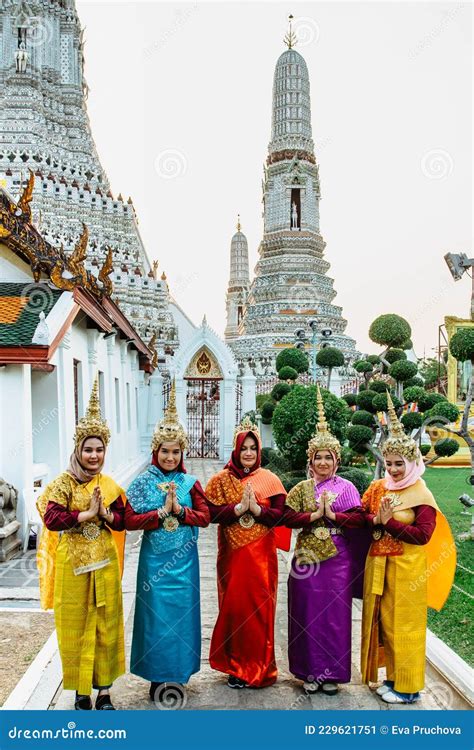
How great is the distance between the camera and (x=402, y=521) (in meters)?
4.12

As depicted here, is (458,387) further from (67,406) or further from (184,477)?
(184,477)

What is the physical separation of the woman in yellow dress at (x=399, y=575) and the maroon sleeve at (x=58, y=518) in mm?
1745

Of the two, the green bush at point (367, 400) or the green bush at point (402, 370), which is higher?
the green bush at point (402, 370)

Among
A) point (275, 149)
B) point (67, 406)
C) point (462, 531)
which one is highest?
point (275, 149)

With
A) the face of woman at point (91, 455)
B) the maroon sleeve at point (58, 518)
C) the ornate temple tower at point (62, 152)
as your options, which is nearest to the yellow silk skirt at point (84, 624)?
the maroon sleeve at point (58, 518)

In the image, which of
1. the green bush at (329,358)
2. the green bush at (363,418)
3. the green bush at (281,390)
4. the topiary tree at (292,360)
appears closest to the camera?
the green bush at (363,418)

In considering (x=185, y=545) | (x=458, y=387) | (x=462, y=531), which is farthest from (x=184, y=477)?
(x=458, y=387)

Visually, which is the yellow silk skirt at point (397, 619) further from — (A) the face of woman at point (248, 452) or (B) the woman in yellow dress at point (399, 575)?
(A) the face of woman at point (248, 452)

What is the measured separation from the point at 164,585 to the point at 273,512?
78 cm

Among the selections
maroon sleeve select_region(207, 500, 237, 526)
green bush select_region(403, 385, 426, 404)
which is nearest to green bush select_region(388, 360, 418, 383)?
green bush select_region(403, 385, 426, 404)

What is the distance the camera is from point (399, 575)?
407cm

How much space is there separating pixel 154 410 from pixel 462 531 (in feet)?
37.7

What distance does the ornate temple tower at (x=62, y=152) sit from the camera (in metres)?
26.4
